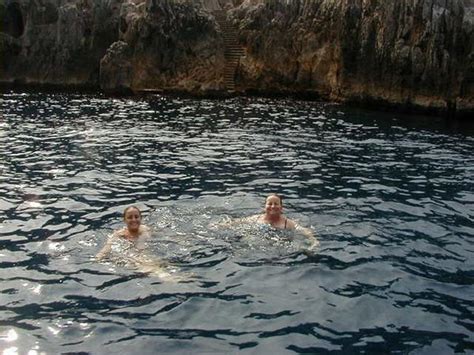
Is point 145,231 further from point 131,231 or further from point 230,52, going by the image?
point 230,52

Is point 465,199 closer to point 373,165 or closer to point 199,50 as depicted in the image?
point 373,165

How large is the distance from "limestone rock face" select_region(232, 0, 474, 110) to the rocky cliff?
0.06m

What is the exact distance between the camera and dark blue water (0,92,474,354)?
30.8ft

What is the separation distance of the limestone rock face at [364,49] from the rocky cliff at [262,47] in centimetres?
6

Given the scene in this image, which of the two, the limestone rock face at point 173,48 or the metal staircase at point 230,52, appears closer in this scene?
the limestone rock face at point 173,48

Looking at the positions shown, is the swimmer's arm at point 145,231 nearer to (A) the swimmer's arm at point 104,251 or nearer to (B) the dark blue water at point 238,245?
(B) the dark blue water at point 238,245

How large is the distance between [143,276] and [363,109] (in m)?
26.7

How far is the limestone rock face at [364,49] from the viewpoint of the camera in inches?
1259

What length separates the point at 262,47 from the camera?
4147 cm

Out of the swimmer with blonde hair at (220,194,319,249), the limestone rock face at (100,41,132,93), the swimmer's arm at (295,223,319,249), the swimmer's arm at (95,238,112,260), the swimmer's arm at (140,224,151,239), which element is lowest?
the swimmer's arm at (95,238,112,260)

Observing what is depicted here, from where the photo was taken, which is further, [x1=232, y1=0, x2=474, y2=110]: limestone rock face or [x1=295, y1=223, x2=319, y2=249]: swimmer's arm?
[x1=232, y1=0, x2=474, y2=110]: limestone rock face

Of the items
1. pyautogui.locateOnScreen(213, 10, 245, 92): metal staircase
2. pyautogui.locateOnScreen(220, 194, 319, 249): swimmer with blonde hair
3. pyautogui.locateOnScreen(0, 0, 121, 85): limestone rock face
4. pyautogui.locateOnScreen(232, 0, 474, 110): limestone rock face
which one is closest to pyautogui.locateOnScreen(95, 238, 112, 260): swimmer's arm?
pyautogui.locateOnScreen(220, 194, 319, 249): swimmer with blonde hair

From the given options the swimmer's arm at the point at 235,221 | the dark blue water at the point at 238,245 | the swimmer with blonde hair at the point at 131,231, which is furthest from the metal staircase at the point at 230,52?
the swimmer with blonde hair at the point at 131,231

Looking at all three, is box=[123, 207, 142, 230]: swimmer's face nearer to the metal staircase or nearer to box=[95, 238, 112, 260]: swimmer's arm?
box=[95, 238, 112, 260]: swimmer's arm
